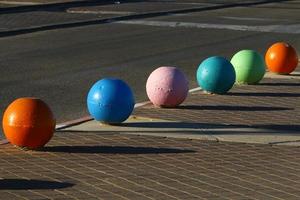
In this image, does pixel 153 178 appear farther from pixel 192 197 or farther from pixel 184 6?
pixel 184 6

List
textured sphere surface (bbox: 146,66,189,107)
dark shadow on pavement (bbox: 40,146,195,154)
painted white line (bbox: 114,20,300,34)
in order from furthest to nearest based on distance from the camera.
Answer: painted white line (bbox: 114,20,300,34) → textured sphere surface (bbox: 146,66,189,107) → dark shadow on pavement (bbox: 40,146,195,154)

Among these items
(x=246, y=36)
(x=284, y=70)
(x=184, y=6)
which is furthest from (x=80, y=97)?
(x=184, y=6)

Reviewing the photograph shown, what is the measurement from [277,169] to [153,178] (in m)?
1.28

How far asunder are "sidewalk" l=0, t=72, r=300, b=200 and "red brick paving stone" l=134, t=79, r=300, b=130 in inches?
0.5

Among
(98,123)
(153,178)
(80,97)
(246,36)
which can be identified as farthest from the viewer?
(246,36)

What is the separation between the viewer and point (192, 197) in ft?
25.7

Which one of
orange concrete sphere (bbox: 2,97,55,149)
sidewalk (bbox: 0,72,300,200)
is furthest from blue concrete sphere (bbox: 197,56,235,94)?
orange concrete sphere (bbox: 2,97,55,149)

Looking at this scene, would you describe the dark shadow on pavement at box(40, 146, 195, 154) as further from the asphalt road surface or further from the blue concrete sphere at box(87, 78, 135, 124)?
the asphalt road surface

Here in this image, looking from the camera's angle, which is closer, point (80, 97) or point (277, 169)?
point (277, 169)

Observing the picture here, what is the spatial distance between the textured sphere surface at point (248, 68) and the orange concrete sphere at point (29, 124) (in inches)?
231

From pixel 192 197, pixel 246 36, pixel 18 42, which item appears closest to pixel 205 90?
pixel 192 197

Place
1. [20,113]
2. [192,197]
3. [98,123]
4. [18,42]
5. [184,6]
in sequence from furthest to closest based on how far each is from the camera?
[184,6] → [18,42] → [98,123] → [20,113] → [192,197]

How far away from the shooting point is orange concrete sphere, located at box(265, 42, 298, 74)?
52.7ft

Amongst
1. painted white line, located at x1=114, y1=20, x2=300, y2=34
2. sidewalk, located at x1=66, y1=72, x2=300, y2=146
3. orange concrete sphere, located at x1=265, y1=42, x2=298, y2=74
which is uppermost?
painted white line, located at x1=114, y1=20, x2=300, y2=34
